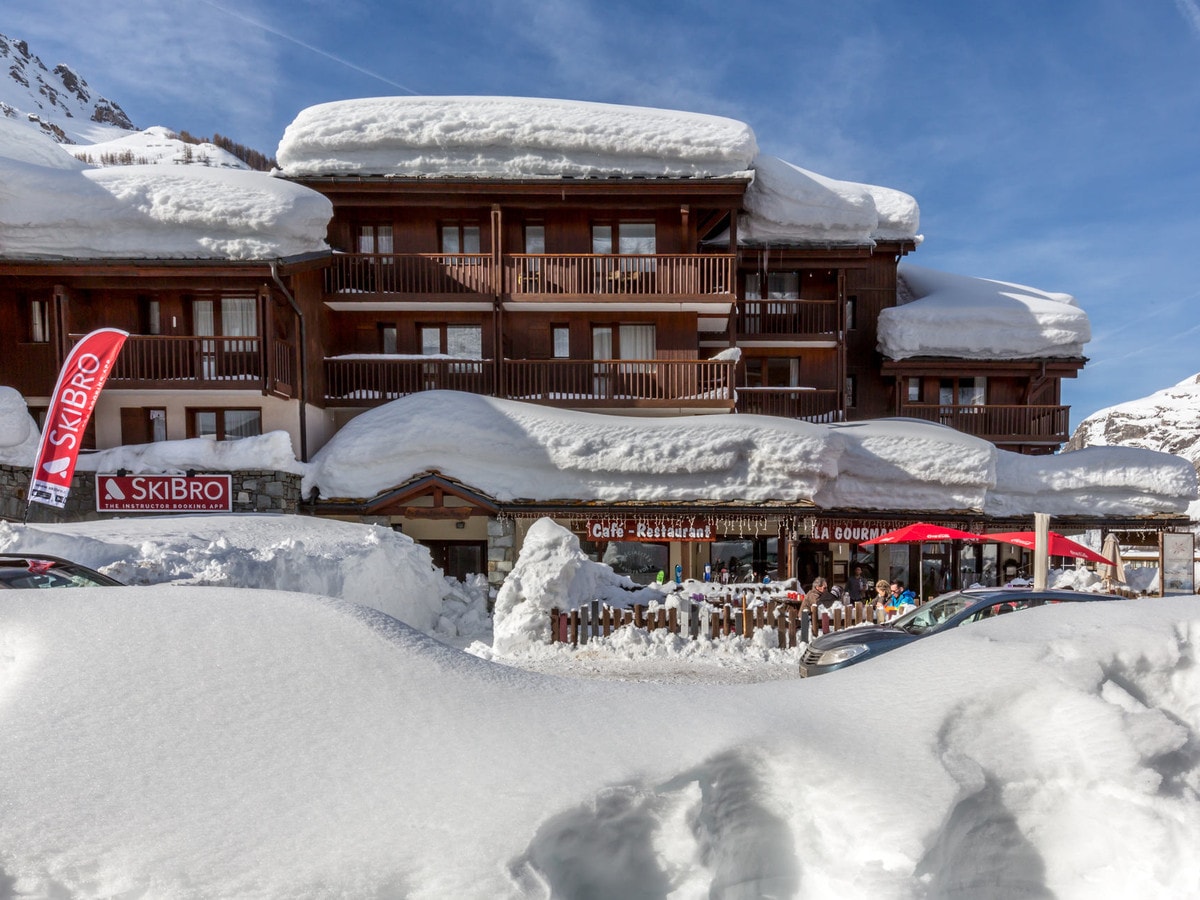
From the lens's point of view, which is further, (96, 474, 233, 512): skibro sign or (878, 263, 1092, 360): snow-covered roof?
(878, 263, 1092, 360): snow-covered roof

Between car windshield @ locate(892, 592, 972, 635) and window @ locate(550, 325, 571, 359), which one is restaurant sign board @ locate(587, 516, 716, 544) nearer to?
window @ locate(550, 325, 571, 359)

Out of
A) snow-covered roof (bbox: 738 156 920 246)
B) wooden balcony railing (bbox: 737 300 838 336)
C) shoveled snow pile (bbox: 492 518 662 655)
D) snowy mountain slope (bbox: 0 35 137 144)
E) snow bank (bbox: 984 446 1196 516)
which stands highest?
snowy mountain slope (bbox: 0 35 137 144)

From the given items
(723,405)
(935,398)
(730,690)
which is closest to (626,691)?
(730,690)

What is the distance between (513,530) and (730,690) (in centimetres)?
→ 1244

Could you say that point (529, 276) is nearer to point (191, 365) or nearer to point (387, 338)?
point (387, 338)

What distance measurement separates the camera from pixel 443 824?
2354 millimetres

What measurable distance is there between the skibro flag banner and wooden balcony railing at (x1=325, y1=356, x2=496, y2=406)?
214 inches

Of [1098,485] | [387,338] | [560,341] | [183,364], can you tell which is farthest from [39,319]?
[1098,485]

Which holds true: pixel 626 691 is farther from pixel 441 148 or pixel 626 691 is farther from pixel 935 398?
pixel 935 398

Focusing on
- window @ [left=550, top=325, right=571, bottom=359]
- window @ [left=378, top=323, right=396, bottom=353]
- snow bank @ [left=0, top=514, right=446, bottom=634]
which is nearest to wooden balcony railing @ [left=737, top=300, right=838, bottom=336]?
window @ [left=550, top=325, right=571, bottom=359]

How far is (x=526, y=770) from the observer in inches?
101

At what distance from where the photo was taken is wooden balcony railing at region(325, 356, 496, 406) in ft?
59.7

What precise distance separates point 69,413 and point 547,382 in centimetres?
1038

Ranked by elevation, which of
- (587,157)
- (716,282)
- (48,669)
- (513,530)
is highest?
(587,157)
